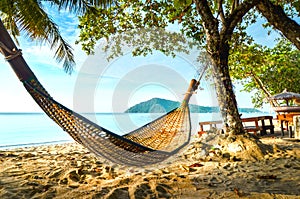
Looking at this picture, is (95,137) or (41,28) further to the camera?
(41,28)

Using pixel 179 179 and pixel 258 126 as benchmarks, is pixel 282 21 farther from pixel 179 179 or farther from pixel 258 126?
pixel 258 126

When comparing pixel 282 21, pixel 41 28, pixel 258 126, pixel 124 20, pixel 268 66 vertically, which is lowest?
pixel 258 126

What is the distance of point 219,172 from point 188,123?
0.75m

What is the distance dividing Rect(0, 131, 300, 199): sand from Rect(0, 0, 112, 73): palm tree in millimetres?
1970

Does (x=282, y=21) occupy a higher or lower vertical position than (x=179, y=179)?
higher

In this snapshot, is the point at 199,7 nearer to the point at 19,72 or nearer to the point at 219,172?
the point at 219,172

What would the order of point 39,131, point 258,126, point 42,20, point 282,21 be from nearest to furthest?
point 282,21 → point 42,20 → point 258,126 → point 39,131

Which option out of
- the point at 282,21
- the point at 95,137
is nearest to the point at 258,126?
the point at 282,21

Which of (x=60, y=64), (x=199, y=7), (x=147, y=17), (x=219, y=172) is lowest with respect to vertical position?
(x=219, y=172)

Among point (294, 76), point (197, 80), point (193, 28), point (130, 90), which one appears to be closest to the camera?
point (197, 80)

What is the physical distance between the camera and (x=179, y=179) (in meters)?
1.48

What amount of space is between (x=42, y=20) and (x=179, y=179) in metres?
3.03

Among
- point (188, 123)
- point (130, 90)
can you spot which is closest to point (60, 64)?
point (130, 90)

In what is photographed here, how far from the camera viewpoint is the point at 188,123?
2.33 m
